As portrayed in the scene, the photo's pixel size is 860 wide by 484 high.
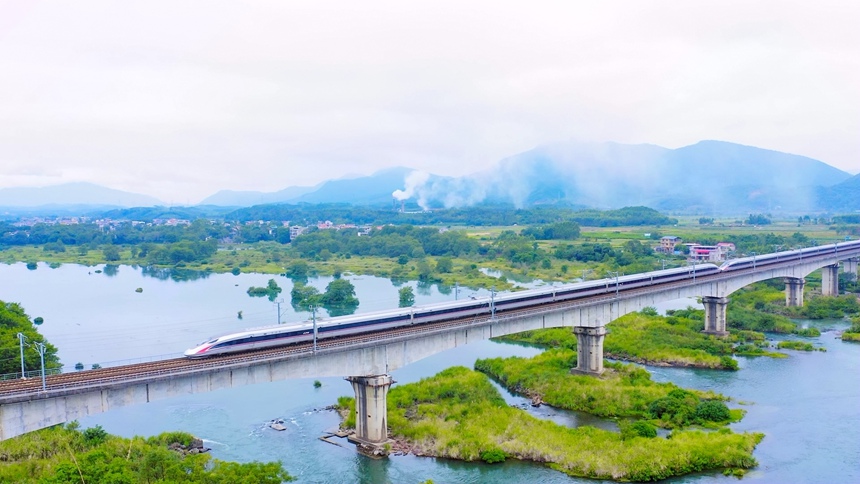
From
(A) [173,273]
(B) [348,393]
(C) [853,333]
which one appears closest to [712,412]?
(B) [348,393]

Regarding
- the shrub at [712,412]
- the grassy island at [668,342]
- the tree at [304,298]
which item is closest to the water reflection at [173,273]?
the tree at [304,298]

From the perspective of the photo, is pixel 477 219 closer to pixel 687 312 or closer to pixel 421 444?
pixel 687 312

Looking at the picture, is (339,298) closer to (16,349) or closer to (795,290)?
(16,349)

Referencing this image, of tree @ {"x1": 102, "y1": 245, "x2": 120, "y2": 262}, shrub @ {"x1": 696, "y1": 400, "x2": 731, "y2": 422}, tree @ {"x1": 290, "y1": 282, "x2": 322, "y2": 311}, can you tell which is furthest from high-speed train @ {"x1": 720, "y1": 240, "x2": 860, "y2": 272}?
tree @ {"x1": 102, "y1": 245, "x2": 120, "y2": 262}

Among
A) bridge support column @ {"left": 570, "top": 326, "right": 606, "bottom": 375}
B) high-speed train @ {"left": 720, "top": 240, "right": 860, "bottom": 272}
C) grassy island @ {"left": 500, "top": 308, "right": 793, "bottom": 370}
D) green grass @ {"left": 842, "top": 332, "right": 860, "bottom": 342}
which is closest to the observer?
bridge support column @ {"left": 570, "top": 326, "right": 606, "bottom": 375}

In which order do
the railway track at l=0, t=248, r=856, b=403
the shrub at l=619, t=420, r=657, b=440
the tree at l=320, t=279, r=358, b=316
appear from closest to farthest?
1. the railway track at l=0, t=248, r=856, b=403
2. the shrub at l=619, t=420, r=657, b=440
3. the tree at l=320, t=279, r=358, b=316

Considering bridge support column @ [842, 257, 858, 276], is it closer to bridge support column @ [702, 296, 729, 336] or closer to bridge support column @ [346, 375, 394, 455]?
bridge support column @ [702, 296, 729, 336]

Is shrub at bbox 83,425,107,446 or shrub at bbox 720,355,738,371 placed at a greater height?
shrub at bbox 83,425,107,446

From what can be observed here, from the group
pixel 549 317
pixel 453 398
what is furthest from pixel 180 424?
pixel 549 317
